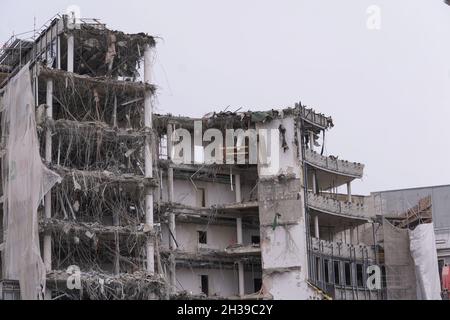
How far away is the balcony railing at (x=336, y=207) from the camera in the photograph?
71062 mm

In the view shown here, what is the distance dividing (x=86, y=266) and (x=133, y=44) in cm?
1475

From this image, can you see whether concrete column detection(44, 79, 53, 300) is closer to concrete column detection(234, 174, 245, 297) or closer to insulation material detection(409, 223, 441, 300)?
concrete column detection(234, 174, 245, 297)

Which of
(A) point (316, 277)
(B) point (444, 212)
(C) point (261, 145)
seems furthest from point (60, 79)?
(B) point (444, 212)

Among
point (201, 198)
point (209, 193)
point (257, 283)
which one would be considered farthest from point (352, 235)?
point (201, 198)

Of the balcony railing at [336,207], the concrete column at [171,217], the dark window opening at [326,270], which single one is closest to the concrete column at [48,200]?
the concrete column at [171,217]

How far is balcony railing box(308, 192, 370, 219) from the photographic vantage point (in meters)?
71.1

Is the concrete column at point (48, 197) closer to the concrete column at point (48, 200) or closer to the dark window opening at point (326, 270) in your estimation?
the concrete column at point (48, 200)

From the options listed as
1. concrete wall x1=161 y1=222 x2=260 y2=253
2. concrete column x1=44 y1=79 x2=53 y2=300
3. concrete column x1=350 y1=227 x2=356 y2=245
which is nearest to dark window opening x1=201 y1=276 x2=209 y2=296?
concrete wall x1=161 y1=222 x2=260 y2=253

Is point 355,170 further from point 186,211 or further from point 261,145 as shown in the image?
point 186,211

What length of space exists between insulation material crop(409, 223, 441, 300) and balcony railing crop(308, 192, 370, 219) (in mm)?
4034

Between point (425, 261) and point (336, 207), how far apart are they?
725 cm

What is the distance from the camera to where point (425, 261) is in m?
72.2

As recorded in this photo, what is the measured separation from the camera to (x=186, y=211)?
70.0 m

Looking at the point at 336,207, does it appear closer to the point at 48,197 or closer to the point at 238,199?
the point at 238,199
